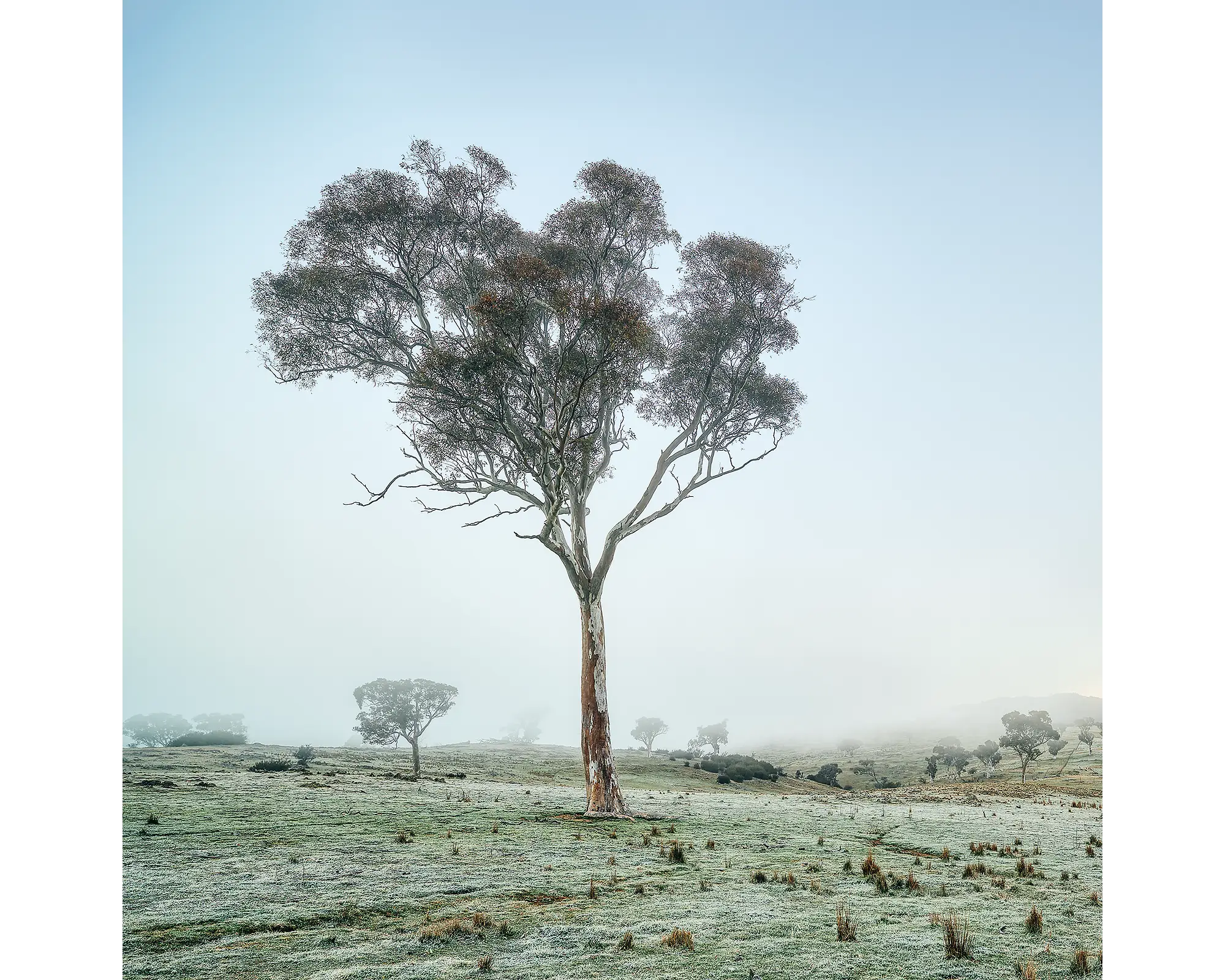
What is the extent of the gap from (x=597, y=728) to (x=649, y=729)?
3603 inches

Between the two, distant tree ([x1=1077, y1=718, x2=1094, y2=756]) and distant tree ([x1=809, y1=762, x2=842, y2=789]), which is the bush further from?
distant tree ([x1=1077, y1=718, x2=1094, y2=756])

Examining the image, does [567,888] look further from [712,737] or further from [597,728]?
[712,737]

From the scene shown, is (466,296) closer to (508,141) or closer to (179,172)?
(508,141)

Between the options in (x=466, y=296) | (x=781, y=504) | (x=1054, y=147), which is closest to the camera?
(x=1054, y=147)

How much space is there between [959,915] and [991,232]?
23.0 m

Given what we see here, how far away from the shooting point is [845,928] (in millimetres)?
7781

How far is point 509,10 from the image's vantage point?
1855cm

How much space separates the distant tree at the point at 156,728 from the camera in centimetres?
9444

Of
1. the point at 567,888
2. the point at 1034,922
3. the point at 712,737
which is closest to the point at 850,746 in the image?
the point at 712,737

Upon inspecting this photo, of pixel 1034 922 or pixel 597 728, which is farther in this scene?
pixel 597 728

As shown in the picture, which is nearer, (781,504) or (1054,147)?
(1054,147)

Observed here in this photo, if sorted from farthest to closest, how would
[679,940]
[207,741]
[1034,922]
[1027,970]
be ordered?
[207,741] < [1034,922] < [679,940] < [1027,970]

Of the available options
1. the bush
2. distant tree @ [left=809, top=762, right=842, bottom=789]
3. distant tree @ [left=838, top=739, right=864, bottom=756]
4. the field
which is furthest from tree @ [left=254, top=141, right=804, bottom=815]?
distant tree @ [left=838, top=739, right=864, bottom=756]
